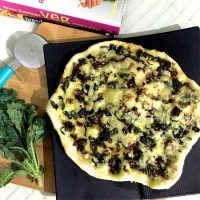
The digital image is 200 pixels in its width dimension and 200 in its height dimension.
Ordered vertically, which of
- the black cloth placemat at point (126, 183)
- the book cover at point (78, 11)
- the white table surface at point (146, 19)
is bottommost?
the black cloth placemat at point (126, 183)

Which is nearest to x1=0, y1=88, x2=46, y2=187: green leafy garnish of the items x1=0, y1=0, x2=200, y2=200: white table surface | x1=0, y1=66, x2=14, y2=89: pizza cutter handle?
x1=0, y1=66, x2=14, y2=89: pizza cutter handle

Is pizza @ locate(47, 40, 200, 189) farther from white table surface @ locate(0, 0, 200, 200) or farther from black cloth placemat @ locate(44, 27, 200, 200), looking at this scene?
white table surface @ locate(0, 0, 200, 200)

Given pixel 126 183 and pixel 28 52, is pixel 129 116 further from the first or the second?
pixel 28 52

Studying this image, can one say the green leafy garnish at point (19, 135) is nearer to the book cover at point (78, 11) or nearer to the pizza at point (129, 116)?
the pizza at point (129, 116)

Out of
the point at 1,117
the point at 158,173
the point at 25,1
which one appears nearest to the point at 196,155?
the point at 158,173

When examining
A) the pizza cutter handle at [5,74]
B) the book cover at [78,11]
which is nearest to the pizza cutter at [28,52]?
the pizza cutter handle at [5,74]

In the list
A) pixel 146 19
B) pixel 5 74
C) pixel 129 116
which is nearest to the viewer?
pixel 129 116

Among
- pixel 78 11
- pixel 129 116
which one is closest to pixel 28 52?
pixel 78 11
